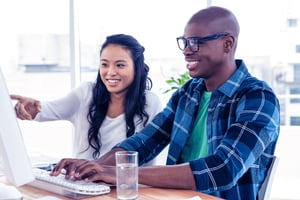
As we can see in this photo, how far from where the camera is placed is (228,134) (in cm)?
153

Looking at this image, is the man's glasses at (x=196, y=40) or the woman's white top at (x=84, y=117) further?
the woman's white top at (x=84, y=117)

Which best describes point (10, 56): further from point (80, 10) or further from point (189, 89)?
point (189, 89)

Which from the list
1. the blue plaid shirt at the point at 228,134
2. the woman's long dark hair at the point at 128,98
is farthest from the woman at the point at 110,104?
the blue plaid shirt at the point at 228,134

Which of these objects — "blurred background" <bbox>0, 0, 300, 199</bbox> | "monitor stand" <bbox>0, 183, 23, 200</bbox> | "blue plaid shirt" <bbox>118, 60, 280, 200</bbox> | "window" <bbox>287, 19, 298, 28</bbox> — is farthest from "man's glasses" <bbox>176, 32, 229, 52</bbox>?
"window" <bbox>287, 19, 298, 28</bbox>

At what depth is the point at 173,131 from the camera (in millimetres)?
1895

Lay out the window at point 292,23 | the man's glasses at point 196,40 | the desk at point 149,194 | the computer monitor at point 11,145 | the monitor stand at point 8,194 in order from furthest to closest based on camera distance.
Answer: the window at point 292,23 → the man's glasses at point 196,40 → the desk at point 149,194 → the monitor stand at point 8,194 → the computer monitor at point 11,145

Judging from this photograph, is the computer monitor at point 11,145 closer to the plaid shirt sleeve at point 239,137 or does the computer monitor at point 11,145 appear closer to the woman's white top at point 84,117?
the plaid shirt sleeve at point 239,137

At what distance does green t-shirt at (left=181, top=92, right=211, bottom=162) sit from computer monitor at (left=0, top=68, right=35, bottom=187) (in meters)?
0.92

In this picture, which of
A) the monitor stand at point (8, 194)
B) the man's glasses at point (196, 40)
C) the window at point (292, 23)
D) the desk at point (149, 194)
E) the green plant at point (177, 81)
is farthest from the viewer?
the window at point (292, 23)

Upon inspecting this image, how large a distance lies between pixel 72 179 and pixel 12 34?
299 centimetres

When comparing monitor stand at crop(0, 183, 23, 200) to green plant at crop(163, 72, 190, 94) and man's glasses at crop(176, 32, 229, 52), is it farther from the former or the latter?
green plant at crop(163, 72, 190, 94)

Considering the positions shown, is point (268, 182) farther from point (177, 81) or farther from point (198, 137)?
point (177, 81)

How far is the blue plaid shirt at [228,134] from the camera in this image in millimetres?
1461

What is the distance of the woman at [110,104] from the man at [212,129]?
358 millimetres
